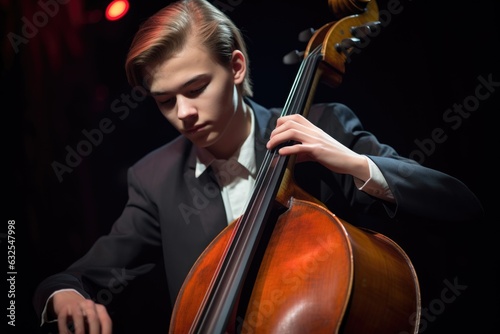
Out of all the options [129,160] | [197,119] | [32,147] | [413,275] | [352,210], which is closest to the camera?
[413,275]

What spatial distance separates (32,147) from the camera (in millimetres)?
1765

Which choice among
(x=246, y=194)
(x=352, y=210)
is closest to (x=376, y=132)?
(x=352, y=210)

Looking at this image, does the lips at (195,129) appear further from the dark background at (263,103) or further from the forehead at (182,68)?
the dark background at (263,103)

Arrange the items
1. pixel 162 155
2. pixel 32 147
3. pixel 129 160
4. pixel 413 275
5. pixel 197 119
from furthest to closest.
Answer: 1. pixel 129 160
2. pixel 32 147
3. pixel 162 155
4. pixel 197 119
5. pixel 413 275

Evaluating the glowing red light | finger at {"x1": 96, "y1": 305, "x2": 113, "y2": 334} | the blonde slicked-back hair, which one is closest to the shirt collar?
the blonde slicked-back hair

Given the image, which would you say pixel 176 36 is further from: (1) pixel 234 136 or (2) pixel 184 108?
(1) pixel 234 136

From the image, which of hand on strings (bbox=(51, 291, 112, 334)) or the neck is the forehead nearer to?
the neck

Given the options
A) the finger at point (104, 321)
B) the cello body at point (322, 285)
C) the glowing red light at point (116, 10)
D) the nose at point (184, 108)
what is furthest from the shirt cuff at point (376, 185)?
the glowing red light at point (116, 10)

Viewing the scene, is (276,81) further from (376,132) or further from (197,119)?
(197,119)

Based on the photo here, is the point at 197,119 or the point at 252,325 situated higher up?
the point at 197,119

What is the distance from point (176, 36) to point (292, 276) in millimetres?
735

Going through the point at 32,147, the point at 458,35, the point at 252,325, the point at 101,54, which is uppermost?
the point at 458,35

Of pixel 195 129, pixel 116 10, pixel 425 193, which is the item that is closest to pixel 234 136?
pixel 195 129

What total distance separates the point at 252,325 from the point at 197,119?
1.96 feet
